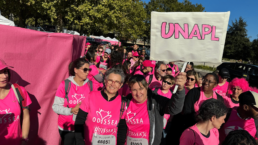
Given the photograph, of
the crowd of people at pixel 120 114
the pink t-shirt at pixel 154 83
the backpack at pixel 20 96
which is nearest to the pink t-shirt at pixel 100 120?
the crowd of people at pixel 120 114

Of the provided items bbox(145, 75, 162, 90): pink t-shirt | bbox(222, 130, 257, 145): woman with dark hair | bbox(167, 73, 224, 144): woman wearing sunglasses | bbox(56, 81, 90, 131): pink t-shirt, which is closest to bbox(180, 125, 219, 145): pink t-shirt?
bbox(222, 130, 257, 145): woman with dark hair

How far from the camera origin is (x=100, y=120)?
2.22m

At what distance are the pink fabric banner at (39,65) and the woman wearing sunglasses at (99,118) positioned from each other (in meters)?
1.18

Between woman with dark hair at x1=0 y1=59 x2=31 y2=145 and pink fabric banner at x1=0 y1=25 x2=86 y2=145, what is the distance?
57 centimetres

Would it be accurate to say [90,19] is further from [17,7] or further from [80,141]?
[80,141]

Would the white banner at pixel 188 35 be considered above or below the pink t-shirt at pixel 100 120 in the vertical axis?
above

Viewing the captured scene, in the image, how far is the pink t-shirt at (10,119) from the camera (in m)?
2.14

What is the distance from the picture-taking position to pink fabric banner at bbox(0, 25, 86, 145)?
273cm

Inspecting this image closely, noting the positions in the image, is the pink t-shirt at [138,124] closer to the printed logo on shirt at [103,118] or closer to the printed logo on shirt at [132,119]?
the printed logo on shirt at [132,119]

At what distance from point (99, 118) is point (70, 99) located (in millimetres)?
700

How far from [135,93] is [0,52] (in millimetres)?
1995

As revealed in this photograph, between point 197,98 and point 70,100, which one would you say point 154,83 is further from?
point 70,100

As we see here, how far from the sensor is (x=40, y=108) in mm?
3061

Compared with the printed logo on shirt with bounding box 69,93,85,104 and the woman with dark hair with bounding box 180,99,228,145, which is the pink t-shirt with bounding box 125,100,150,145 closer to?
the woman with dark hair with bounding box 180,99,228,145
